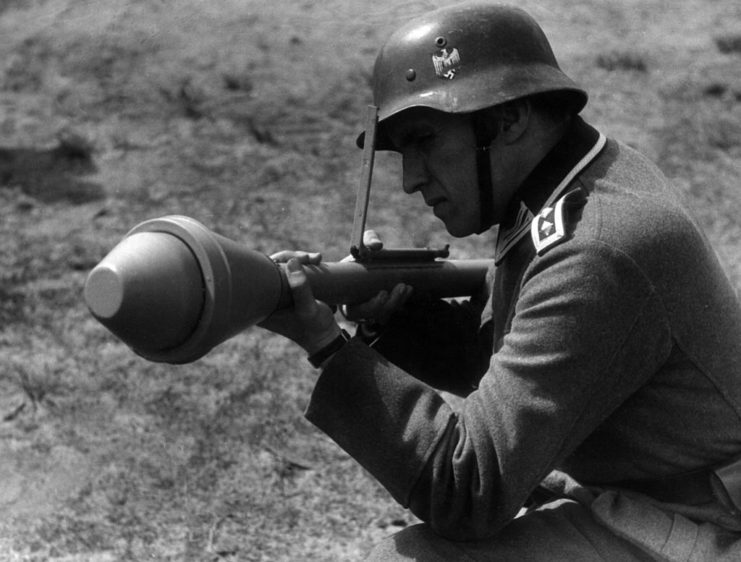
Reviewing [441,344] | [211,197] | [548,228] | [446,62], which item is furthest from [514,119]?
[211,197]

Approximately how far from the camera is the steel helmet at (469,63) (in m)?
2.90

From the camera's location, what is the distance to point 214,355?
240 inches

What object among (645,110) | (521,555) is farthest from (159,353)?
(645,110)

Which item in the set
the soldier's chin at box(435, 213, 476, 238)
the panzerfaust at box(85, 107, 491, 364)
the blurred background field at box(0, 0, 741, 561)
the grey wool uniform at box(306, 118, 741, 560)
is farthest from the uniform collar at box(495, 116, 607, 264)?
the blurred background field at box(0, 0, 741, 561)

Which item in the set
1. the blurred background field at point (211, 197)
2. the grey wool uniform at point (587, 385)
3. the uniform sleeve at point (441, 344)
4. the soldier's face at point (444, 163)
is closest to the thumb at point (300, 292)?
the grey wool uniform at point (587, 385)

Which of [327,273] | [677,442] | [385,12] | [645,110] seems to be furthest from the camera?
[385,12]

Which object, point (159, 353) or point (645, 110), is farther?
point (645, 110)

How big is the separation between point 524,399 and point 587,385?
14 centimetres

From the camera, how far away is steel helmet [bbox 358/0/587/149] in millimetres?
2902

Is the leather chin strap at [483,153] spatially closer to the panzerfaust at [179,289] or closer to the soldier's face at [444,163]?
the soldier's face at [444,163]

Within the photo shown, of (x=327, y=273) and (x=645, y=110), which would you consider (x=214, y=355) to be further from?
(x=645, y=110)

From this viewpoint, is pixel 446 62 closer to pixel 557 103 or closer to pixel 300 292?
pixel 557 103

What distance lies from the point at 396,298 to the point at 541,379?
0.81 meters

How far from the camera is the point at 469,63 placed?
9.66ft
